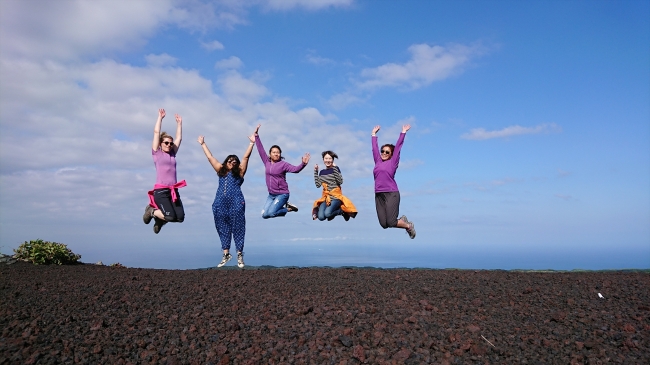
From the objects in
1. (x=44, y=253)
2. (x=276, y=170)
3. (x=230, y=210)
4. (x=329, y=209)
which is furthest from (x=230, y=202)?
(x=44, y=253)

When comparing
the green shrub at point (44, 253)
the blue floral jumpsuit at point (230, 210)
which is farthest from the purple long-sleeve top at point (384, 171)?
the green shrub at point (44, 253)

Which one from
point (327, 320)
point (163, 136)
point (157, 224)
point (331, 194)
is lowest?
point (327, 320)

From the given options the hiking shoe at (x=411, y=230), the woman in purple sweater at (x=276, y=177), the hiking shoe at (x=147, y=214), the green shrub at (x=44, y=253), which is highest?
the woman in purple sweater at (x=276, y=177)

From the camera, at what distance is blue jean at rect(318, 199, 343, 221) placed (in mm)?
12336

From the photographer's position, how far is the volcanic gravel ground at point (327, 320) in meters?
5.67

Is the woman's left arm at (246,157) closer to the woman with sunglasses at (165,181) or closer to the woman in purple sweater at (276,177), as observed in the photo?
the woman in purple sweater at (276,177)

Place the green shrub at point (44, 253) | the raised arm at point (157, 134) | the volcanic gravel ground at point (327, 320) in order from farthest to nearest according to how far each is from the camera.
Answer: the green shrub at point (44, 253) < the raised arm at point (157, 134) < the volcanic gravel ground at point (327, 320)

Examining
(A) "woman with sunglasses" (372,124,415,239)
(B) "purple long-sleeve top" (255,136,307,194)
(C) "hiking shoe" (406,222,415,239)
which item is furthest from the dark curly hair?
(C) "hiking shoe" (406,222,415,239)

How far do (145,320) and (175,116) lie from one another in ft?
21.3

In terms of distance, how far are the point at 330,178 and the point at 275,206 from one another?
1539mm

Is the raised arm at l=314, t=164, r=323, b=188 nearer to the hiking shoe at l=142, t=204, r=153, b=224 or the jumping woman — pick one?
the jumping woman

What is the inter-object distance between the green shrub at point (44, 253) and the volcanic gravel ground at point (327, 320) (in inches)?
157

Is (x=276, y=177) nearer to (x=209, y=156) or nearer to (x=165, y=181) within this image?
(x=209, y=156)

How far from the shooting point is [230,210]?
12414 millimetres
